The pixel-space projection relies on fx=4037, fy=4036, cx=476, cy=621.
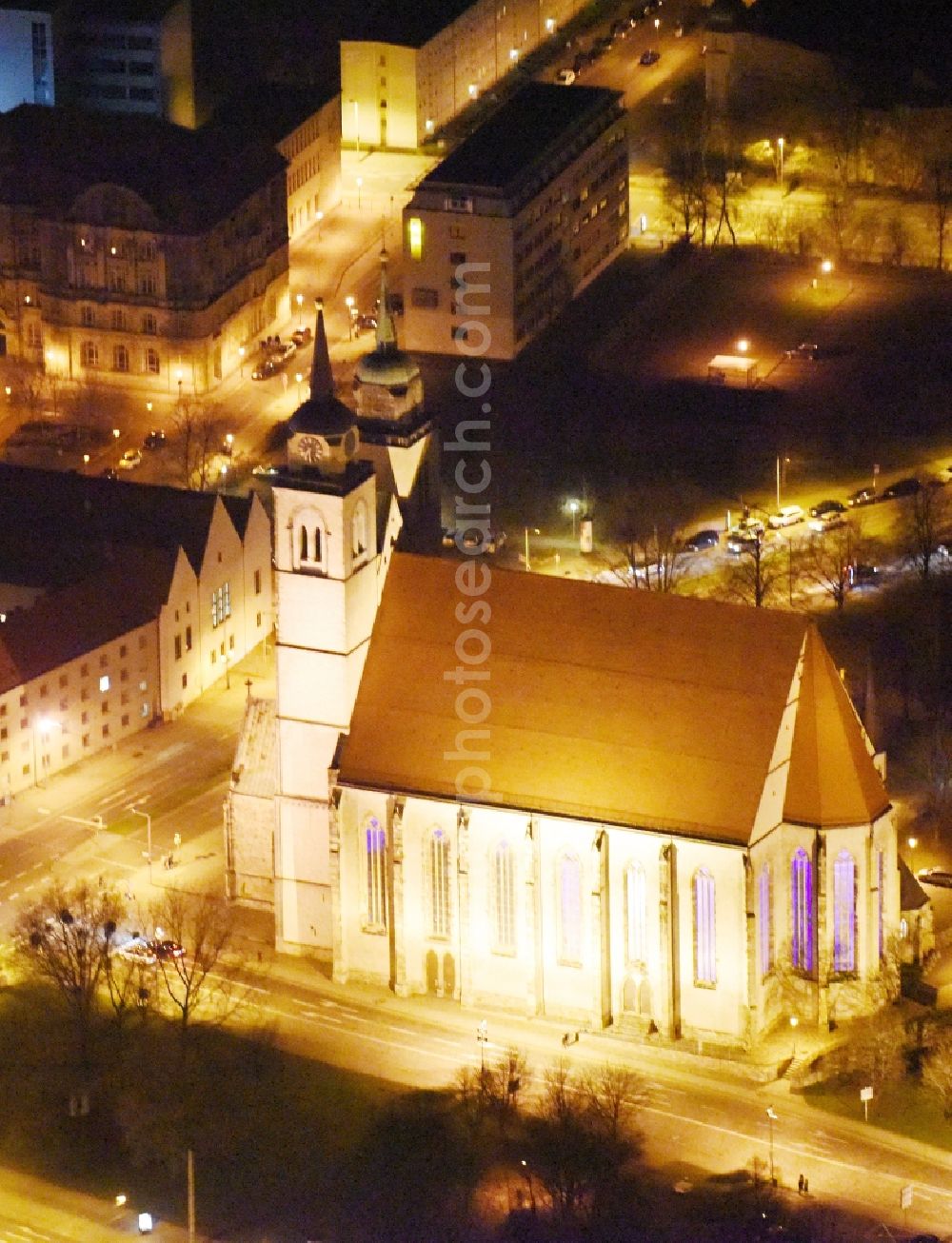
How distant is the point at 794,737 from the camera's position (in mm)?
181000

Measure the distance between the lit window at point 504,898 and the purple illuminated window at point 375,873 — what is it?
18.7ft

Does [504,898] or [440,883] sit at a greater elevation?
[440,883]

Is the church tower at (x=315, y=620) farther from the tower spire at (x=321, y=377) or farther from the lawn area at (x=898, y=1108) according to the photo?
the lawn area at (x=898, y=1108)

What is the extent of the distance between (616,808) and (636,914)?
502 centimetres

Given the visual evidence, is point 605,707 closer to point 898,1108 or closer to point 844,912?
point 844,912

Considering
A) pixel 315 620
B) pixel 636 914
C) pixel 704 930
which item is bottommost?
pixel 704 930

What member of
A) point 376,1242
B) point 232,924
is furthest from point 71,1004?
point 376,1242

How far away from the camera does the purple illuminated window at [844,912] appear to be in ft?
594

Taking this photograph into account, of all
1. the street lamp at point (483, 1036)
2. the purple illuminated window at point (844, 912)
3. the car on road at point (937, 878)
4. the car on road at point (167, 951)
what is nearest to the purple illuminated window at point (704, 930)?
the purple illuminated window at point (844, 912)

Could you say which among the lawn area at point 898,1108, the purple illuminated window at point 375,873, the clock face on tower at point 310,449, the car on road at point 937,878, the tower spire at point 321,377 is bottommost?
the lawn area at point 898,1108

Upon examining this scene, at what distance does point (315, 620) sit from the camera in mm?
185750

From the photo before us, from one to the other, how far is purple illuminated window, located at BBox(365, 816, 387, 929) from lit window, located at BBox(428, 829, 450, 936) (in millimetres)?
2618

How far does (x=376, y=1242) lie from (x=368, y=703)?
2799cm

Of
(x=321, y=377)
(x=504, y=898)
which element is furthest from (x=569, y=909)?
(x=321, y=377)
